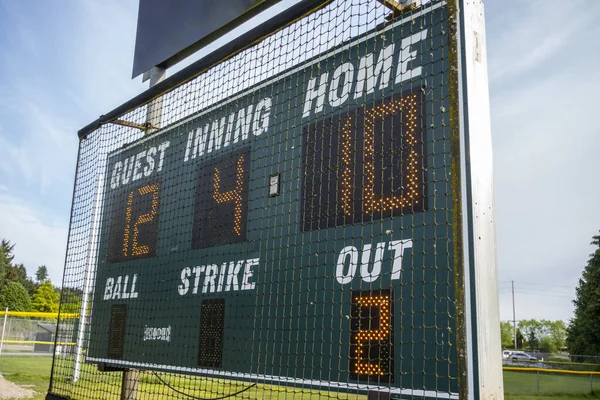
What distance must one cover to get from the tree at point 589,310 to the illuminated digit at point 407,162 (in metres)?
23.8

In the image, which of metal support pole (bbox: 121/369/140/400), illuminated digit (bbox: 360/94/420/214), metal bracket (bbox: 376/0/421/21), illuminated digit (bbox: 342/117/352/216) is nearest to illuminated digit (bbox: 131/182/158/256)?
metal support pole (bbox: 121/369/140/400)

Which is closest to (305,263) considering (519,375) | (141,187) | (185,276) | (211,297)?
(211,297)

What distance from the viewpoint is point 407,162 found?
122 inches

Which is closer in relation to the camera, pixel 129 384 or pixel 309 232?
pixel 309 232

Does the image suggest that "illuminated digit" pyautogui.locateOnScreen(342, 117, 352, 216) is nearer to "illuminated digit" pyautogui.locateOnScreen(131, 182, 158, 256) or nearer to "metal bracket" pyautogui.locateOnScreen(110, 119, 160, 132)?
"illuminated digit" pyautogui.locateOnScreen(131, 182, 158, 256)

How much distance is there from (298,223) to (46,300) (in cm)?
5876

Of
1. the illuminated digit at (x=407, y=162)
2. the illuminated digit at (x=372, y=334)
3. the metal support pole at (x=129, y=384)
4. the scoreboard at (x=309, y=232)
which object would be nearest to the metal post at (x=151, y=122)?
the metal support pole at (x=129, y=384)

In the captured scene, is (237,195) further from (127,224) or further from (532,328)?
(532,328)

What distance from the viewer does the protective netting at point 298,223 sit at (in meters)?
2.97

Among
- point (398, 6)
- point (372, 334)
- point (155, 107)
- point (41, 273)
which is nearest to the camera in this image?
point (372, 334)

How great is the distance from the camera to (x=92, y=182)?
5531mm

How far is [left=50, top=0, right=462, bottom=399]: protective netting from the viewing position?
297 centimetres

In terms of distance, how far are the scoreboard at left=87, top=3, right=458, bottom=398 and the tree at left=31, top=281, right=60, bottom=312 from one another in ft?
178

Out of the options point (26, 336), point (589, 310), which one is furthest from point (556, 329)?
point (26, 336)
